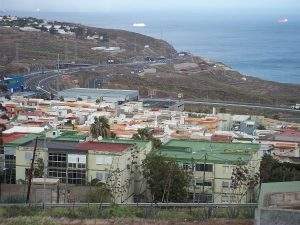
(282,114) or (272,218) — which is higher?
(272,218)

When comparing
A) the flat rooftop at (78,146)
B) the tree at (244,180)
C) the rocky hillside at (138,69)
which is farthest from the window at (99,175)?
the rocky hillside at (138,69)

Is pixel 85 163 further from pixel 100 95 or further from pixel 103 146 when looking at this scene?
pixel 100 95

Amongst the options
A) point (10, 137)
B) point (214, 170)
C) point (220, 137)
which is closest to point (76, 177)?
point (214, 170)

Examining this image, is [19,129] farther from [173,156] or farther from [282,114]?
[282,114]

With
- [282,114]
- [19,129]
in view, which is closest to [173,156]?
[19,129]

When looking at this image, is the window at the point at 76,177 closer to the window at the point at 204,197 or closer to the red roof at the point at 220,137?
the window at the point at 204,197
